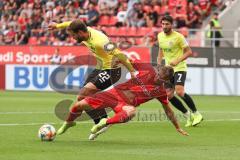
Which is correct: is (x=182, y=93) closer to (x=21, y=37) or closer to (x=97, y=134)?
(x=97, y=134)

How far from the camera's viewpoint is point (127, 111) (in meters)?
13.7

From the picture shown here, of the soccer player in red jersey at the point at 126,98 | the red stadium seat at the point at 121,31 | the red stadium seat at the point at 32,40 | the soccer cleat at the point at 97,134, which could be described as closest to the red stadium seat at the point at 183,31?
the red stadium seat at the point at 121,31

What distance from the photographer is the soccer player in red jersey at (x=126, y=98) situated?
45.1ft

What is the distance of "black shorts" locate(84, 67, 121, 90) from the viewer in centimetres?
1464

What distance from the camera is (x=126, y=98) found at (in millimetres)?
14117

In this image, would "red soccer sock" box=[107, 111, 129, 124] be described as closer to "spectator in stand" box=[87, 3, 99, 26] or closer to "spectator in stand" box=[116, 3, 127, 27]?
"spectator in stand" box=[116, 3, 127, 27]

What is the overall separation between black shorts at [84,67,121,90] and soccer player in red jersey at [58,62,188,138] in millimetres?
477

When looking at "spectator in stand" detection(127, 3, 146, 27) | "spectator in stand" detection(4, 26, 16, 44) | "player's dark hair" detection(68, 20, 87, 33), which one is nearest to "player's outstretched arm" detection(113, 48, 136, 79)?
"player's dark hair" detection(68, 20, 87, 33)

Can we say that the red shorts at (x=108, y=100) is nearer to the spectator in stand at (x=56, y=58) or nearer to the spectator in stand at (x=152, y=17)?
the spectator in stand at (x=56, y=58)

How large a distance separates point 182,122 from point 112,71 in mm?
4827

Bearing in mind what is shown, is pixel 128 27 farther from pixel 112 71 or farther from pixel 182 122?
pixel 112 71

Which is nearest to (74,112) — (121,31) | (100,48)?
(100,48)

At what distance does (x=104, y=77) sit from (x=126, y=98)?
0.80m

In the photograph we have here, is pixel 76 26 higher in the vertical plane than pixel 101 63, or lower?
higher
